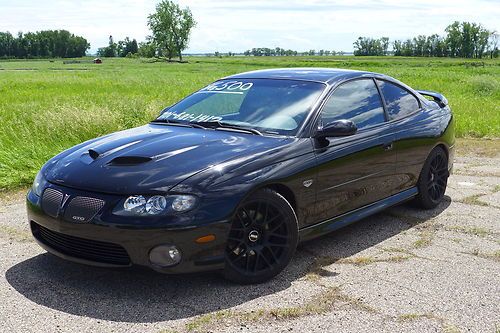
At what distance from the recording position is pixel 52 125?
9328 mm

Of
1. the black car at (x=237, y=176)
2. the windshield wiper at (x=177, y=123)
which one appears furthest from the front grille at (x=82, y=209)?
the windshield wiper at (x=177, y=123)

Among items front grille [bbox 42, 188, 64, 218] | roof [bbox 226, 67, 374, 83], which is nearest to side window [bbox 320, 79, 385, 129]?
roof [bbox 226, 67, 374, 83]

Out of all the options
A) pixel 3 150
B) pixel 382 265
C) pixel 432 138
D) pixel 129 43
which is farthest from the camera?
pixel 129 43

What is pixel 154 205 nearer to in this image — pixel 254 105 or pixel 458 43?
pixel 254 105

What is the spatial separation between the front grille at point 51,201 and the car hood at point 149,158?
0.09m

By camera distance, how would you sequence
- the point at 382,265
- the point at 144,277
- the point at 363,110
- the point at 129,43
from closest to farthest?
the point at 144,277, the point at 382,265, the point at 363,110, the point at 129,43

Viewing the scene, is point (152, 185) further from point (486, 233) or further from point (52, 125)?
point (52, 125)

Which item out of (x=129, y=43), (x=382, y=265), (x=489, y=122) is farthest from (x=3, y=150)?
(x=129, y=43)

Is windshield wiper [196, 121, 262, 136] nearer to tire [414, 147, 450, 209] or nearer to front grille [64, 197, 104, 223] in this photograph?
front grille [64, 197, 104, 223]

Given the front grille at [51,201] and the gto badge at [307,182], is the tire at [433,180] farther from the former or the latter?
the front grille at [51,201]

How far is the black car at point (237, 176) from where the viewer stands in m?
3.70

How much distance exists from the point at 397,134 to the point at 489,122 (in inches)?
296

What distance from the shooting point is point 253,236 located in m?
4.05

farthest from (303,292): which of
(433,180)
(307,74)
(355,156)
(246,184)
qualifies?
(433,180)
